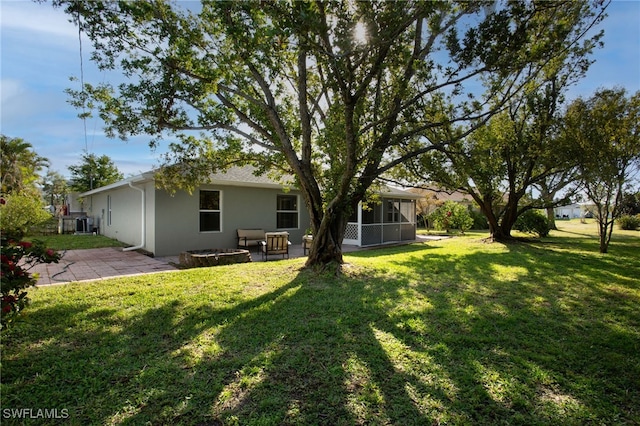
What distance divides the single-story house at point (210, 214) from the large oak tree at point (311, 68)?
84.3 inches

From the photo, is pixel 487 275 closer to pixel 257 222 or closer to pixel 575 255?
pixel 575 255

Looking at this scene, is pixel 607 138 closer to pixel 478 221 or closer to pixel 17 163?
pixel 478 221

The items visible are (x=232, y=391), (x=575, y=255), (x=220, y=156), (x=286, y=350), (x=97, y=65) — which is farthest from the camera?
(x=575, y=255)

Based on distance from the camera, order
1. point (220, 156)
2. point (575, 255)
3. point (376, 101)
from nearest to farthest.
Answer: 1. point (376, 101)
2. point (220, 156)
3. point (575, 255)

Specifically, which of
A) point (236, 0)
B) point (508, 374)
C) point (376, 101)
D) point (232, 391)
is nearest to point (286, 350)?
point (232, 391)

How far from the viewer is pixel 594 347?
12.7 feet

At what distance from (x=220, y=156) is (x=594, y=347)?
8.62 metres

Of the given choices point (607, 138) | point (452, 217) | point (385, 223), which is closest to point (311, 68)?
point (385, 223)

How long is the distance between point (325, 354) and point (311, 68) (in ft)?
24.0

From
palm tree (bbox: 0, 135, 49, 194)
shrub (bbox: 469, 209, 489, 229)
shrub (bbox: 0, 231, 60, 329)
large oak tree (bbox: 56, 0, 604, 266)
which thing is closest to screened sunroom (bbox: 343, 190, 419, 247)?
large oak tree (bbox: 56, 0, 604, 266)

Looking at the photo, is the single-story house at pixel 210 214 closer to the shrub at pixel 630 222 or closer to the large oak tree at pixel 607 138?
the large oak tree at pixel 607 138

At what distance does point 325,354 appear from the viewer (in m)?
3.60

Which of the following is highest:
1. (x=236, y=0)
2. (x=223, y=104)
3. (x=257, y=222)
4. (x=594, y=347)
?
(x=236, y=0)

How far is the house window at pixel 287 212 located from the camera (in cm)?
1370
